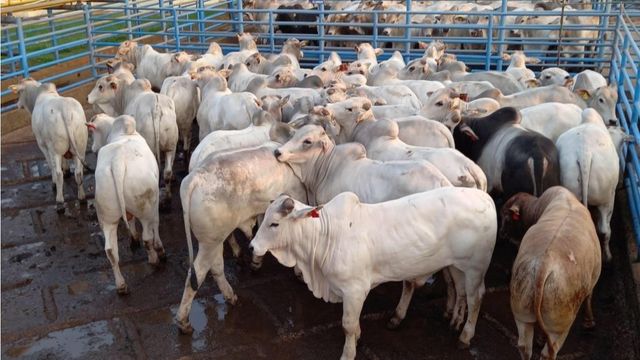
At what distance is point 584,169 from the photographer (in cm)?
600

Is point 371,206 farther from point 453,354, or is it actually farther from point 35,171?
point 35,171

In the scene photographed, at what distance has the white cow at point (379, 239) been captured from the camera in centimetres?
484

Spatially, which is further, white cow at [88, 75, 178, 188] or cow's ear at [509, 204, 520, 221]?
white cow at [88, 75, 178, 188]

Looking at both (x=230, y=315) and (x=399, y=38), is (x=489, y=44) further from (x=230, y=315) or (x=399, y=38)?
Answer: (x=230, y=315)

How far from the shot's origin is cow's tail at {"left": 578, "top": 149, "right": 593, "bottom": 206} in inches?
236

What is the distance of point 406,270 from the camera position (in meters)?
4.96

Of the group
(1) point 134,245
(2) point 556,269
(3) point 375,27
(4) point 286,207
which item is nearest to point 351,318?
(4) point 286,207

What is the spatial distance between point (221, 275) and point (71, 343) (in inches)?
53.5

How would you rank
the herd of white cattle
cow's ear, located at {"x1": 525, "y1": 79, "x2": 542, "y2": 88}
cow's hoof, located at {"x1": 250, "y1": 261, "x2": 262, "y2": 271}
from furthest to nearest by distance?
cow's ear, located at {"x1": 525, "y1": 79, "x2": 542, "y2": 88}
cow's hoof, located at {"x1": 250, "y1": 261, "x2": 262, "y2": 271}
the herd of white cattle

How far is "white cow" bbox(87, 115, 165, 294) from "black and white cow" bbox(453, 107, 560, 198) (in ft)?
10.6

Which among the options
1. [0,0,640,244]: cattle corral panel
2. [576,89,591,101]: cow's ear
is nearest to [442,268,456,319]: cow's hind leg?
[576,89,591,101]: cow's ear

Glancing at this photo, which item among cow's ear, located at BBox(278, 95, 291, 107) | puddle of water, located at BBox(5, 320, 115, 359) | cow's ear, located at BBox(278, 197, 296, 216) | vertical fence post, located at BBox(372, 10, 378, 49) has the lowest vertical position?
puddle of water, located at BBox(5, 320, 115, 359)

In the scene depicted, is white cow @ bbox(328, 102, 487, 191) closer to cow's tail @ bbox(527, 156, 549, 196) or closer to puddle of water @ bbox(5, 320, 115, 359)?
cow's tail @ bbox(527, 156, 549, 196)

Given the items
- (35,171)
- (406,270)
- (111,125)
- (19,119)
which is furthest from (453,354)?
(19,119)
